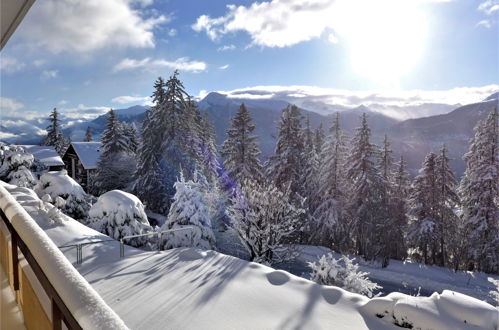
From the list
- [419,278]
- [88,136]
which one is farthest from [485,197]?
[88,136]

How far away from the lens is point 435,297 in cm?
568

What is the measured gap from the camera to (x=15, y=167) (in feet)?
62.5

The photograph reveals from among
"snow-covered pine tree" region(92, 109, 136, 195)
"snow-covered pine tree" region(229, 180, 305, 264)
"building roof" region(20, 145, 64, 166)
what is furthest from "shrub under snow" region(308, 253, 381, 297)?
"building roof" region(20, 145, 64, 166)

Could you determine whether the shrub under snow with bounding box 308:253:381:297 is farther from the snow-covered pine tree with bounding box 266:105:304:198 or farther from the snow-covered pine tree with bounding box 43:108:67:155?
the snow-covered pine tree with bounding box 43:108:67:155

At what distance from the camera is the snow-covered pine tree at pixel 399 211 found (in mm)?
24078

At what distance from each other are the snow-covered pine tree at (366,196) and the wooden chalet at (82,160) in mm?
24639

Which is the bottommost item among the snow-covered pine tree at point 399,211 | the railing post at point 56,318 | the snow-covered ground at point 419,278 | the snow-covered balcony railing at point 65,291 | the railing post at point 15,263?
the snow-covered ground at point 419,278

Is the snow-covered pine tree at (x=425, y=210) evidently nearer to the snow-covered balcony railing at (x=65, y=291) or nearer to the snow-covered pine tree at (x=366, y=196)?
the snow-covered pine tree at (x=366, y=196)

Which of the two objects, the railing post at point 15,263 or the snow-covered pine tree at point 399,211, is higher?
the railing post at point 15,263

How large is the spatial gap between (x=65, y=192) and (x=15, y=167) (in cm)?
557

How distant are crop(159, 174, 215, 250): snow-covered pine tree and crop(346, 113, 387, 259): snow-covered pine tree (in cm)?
1367

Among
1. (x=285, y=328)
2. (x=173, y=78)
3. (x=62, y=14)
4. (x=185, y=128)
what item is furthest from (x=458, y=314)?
(x=173, y=78)

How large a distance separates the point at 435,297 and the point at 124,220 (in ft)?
39.4

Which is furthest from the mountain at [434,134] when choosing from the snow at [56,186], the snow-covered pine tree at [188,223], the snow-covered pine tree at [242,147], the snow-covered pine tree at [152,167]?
the snow at [56,186]
